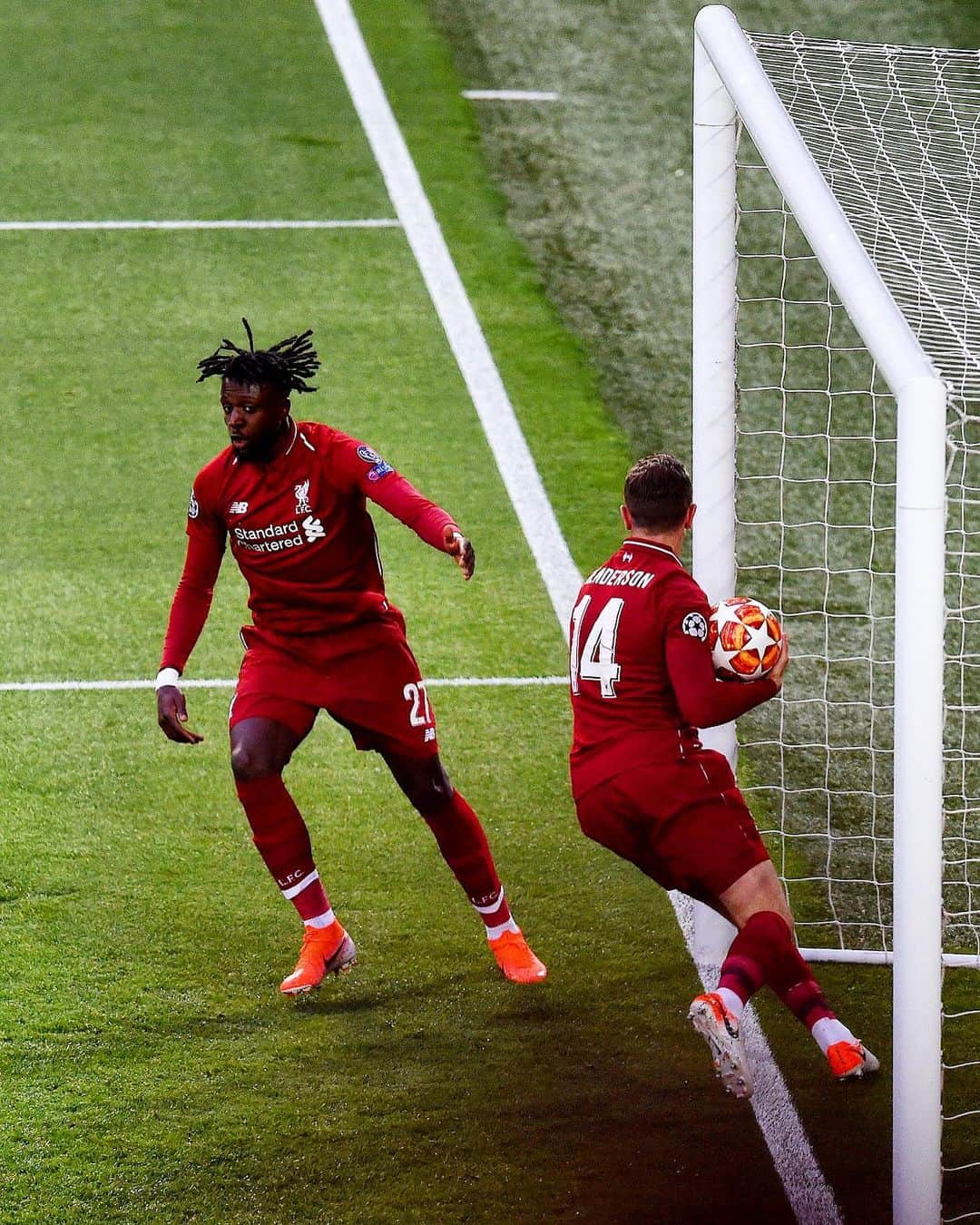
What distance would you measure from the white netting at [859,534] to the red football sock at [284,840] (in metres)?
1.57

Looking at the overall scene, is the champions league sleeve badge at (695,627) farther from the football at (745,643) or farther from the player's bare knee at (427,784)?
the player's bare knee at (427,784)

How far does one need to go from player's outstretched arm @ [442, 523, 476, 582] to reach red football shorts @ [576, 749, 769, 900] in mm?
665

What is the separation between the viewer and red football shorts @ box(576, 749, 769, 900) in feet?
14.6

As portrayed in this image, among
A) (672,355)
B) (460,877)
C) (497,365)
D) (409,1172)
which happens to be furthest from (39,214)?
(409,1172)

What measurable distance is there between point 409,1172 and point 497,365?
5.64 metres

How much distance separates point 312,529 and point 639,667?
3.47 ft

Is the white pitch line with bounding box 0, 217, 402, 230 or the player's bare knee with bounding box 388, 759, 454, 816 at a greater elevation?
the white pitch line with bounding box 0, 217, 402, 230

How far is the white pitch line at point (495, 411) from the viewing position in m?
4.47

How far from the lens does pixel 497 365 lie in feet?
30.7

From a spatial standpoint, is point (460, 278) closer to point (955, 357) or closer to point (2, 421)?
point (2, 421)

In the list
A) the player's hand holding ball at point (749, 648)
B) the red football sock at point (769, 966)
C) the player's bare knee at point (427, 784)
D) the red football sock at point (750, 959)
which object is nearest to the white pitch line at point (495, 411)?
the red football sock at point (769, 966)

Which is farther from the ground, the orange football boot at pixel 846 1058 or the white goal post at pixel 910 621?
the white goal post at pixel 910 621

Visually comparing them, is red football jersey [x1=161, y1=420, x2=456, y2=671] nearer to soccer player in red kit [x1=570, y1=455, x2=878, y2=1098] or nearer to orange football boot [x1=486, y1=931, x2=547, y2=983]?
soccer player in red kit [x1=570, y1=455, x2=878, y2=1098]

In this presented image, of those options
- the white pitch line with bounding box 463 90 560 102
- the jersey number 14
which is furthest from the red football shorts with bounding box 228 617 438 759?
the white pitch line with bounding box 463 90 560 102
